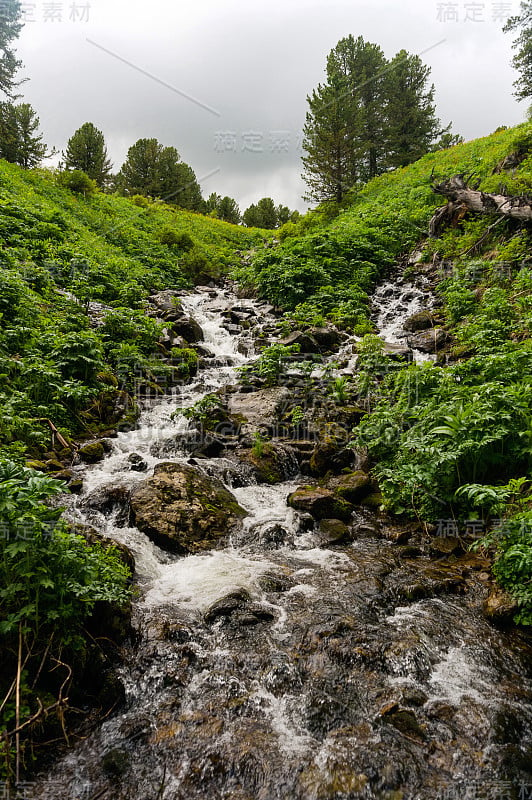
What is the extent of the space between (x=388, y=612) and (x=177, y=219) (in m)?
30.3

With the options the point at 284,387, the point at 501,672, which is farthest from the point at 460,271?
the point at 501,672

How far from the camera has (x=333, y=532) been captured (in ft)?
19.3

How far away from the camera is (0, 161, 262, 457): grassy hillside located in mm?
7176

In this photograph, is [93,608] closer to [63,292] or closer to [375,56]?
[63,292]

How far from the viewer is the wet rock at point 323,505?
630 cm

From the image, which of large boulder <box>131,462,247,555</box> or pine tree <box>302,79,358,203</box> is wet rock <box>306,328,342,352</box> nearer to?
large boulder <box>131,462,247,555</box>

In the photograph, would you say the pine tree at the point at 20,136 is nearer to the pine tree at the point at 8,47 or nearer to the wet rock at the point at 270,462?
the pine tree at the point at 8,47

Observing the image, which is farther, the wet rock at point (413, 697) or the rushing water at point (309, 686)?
the wet rock at point (413, 697)

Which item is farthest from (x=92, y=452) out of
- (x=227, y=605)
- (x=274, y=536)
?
(x=227, y=605)

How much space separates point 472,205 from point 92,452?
→ 15263mm

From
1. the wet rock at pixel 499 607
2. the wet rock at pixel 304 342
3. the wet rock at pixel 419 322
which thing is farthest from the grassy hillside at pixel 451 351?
the wet rock at pixel 304 342

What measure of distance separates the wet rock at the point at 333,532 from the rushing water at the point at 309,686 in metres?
0.21

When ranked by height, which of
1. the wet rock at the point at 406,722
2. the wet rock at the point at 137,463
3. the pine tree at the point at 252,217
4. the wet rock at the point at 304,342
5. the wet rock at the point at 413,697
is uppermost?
the pine tree at the point at 252,217

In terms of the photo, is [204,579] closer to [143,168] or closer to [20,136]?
[20,136]
